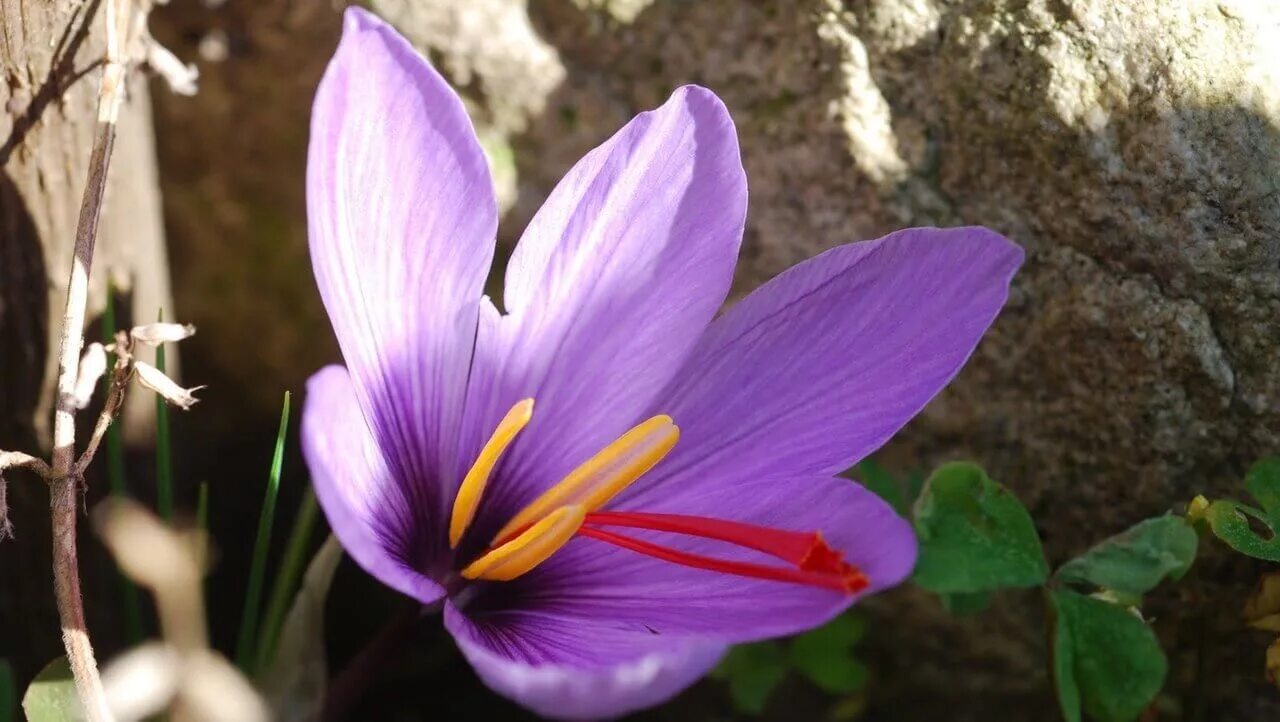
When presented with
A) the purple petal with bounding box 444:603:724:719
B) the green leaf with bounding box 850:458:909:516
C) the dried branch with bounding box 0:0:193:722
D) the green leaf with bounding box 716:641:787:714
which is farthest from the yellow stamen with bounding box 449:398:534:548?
the green leaf with bounding box 716:641:787:714

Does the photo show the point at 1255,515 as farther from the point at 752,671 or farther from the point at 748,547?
the point at 752,671

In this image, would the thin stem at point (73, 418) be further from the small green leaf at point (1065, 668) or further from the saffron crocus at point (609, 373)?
the small green leaf at point (1065, 668)

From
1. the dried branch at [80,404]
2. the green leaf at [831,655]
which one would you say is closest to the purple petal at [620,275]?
the dried branch at [80,404]

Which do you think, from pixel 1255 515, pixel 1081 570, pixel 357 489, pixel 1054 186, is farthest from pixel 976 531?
pixel 357 489

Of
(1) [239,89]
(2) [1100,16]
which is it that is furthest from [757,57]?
(1) [239,89]

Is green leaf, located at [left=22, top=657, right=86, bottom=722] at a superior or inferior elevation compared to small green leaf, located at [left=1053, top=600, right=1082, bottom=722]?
superior

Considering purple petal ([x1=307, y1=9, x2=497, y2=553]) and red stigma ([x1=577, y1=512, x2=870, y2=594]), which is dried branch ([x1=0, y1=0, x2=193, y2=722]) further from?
red stigma ([x1=577, y1=512, x2=870, y2=594])
